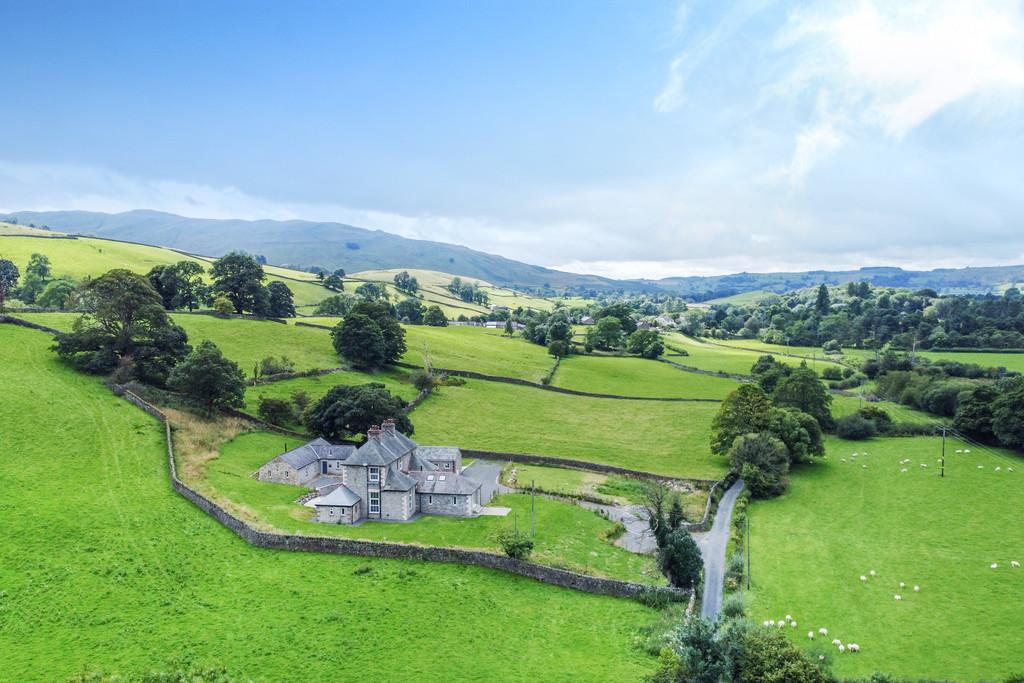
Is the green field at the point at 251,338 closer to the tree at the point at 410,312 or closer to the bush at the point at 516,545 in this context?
the tree at the point at 410,312

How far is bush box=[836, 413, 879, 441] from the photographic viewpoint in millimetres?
70500

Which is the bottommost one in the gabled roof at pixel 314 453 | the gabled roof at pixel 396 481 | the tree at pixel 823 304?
the gabled roof at pixel 314 453

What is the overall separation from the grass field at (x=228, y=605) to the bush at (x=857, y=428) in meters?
51.3

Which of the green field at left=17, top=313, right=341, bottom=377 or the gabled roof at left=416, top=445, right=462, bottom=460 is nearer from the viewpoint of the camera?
the gabled roof at left=416, top=445, right=462, bottom=460

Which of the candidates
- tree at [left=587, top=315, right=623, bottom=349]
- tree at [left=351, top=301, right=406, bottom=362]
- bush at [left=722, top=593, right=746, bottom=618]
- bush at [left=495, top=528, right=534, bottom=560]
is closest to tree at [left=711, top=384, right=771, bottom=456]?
bush at [left=722, top=593, right=746, bottom=618]

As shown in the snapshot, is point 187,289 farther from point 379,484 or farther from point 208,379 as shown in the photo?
point 379,484

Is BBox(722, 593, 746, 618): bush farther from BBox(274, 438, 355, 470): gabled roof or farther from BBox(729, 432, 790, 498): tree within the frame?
BBox(274, 438, 355, 470): gabled roof

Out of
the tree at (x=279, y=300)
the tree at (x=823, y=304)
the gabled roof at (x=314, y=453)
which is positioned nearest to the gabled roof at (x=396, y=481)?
the gabled roof at (x=314, y=453)

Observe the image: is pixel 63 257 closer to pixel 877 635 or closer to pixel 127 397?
pixel 127 397

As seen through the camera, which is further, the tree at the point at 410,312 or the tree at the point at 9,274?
the tree at the point at 410,312

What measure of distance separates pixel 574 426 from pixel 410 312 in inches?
2866

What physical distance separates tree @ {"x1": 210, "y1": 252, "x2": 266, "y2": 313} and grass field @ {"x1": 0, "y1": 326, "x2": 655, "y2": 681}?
56.4 metres

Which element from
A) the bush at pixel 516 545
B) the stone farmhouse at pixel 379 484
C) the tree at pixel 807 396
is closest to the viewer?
the bush at pixel 516 545

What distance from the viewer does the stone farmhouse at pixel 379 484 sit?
134ft
